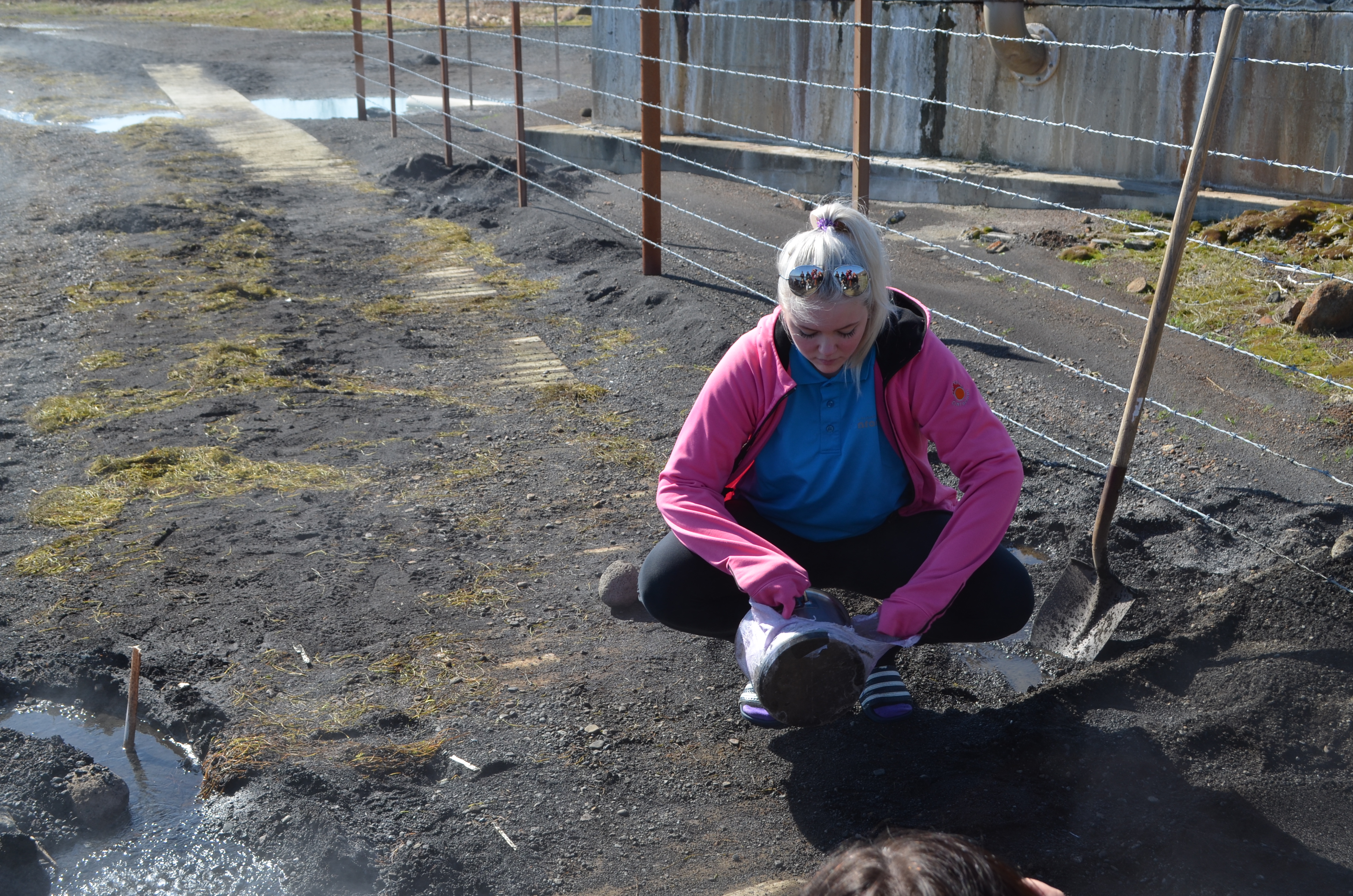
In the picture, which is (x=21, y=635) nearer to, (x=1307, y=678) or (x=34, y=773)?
(x=34, y=773)

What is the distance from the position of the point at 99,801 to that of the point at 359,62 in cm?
1345

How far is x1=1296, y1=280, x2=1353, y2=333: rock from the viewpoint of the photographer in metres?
5.23

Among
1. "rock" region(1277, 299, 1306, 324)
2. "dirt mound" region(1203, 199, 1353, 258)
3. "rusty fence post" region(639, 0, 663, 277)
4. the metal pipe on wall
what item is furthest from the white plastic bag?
the metal pipe on wall

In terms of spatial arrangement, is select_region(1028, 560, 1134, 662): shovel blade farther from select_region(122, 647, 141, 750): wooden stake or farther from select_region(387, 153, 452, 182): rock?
select_region(387, 153, 452, 182): rock

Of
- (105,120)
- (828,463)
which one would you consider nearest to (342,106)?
(105,120)

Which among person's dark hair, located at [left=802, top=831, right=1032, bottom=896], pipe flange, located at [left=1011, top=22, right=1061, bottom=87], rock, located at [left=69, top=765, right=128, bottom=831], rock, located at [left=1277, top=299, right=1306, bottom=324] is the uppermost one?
pipe flange, located at [left=1011, top=22, right=1061, bottom=87]

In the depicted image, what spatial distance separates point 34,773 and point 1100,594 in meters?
2.86

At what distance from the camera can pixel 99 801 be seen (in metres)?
2.50

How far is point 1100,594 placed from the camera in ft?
10.0

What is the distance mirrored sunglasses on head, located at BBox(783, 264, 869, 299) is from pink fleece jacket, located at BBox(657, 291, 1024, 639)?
0.21 m

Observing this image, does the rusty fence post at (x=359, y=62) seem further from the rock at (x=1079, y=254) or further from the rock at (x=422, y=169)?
the rock at (x=1079, y=254)

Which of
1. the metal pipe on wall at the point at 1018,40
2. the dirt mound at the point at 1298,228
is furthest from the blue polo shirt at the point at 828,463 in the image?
the metal pipe on wall at the point at 1018,40

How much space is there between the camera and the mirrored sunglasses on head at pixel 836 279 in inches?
95.2

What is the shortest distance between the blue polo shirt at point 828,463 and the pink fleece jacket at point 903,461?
0.03 metres
